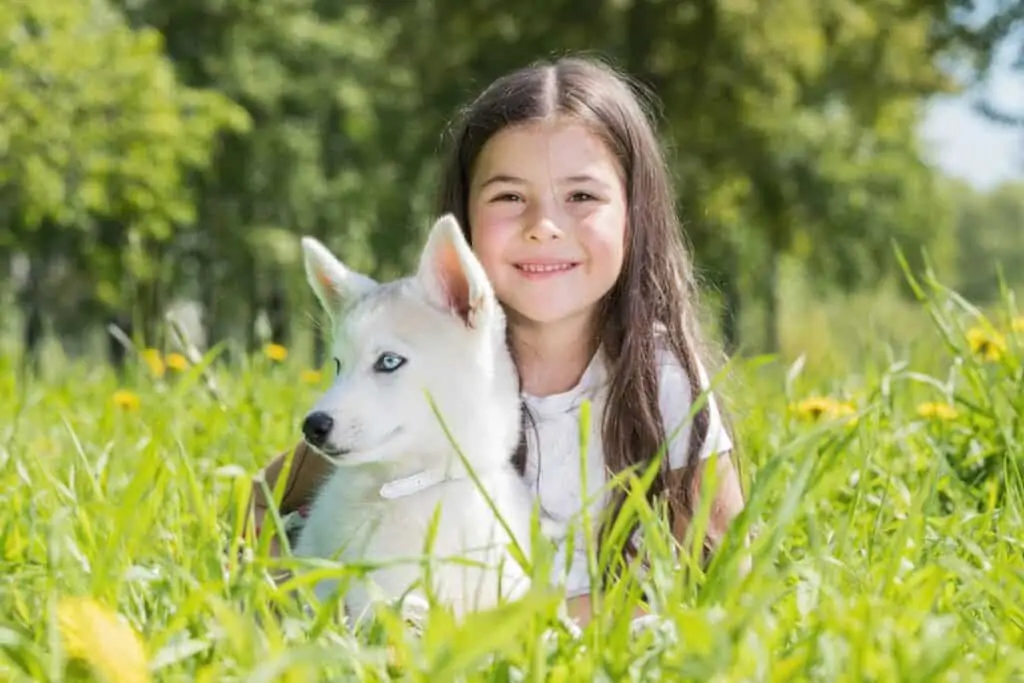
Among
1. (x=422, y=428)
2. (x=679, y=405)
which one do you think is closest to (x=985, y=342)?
(x=679, y=405)

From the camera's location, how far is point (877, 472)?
2963mm

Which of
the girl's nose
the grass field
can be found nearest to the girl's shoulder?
the grass field

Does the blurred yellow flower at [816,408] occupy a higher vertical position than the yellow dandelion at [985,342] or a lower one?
lower

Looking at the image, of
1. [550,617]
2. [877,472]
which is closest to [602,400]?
[877,472]

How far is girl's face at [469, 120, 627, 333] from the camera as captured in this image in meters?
2.73

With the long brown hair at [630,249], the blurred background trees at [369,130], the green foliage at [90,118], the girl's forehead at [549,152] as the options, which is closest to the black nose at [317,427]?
the long brown hair at [630,249]

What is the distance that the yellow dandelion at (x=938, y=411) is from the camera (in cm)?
320

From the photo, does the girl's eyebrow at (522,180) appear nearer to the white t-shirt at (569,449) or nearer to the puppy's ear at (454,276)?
the white t-shirt at (569,449)

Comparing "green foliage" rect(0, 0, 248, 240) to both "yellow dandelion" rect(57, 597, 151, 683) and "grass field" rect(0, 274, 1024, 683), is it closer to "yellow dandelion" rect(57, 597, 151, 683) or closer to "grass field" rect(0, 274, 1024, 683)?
"grass field" rect(0, 274, 1024, 683)

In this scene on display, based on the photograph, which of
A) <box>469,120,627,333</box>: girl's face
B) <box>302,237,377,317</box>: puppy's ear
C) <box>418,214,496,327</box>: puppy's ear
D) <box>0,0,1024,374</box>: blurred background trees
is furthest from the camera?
<box>0,0,1024,374</box>: blurred background trees

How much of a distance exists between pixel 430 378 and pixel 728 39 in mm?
13811

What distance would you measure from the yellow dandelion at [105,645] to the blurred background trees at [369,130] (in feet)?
25.0

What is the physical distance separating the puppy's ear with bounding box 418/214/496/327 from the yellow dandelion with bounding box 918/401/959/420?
141 centimetres

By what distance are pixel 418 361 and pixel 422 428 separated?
11cm
